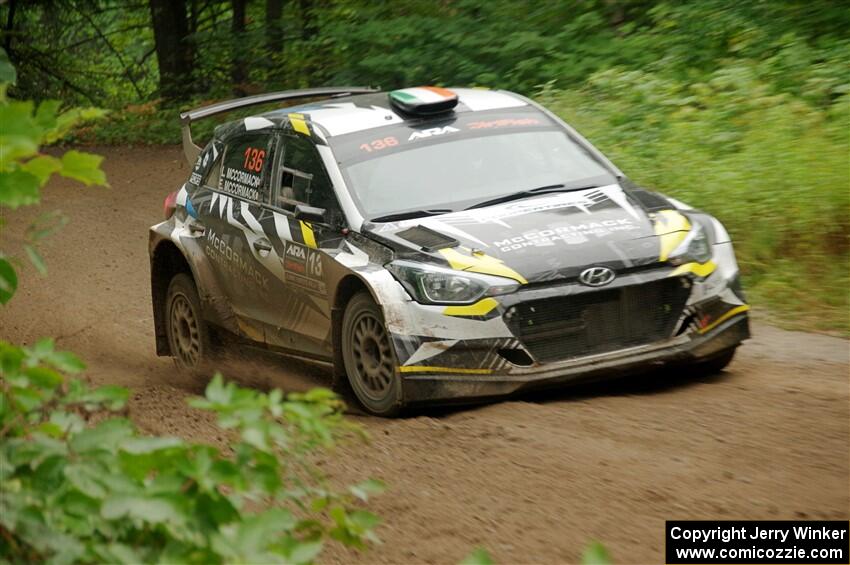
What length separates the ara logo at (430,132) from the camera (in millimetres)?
7766

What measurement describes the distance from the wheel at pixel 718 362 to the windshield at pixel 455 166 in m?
1.33

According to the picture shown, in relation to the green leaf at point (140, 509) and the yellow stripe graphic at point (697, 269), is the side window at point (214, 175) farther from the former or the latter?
the green leaf at point (140, 509)

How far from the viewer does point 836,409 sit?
238 inches

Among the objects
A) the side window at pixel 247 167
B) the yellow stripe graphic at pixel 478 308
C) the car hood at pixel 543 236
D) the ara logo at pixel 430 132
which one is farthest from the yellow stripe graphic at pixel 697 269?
the side window at pixel 247 167

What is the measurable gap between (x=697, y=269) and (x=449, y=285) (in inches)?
53.7

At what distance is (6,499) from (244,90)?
21.6 meters

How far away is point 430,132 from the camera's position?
308 inches

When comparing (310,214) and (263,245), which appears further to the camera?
(263,245)

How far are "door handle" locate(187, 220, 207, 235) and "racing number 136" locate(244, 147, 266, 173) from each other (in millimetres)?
607

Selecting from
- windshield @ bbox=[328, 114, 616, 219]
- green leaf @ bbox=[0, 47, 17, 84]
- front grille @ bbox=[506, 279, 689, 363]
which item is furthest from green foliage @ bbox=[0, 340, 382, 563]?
windshield @ bbox=[328, 114, 616, 219]

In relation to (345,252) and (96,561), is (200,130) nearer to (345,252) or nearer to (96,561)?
(345,252)

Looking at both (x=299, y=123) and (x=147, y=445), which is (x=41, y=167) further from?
(x=299, y=123)

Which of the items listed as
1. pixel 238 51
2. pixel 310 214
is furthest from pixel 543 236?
pixel 238 51

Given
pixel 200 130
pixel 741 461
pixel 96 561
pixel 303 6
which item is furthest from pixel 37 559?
pixel 303 6
